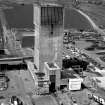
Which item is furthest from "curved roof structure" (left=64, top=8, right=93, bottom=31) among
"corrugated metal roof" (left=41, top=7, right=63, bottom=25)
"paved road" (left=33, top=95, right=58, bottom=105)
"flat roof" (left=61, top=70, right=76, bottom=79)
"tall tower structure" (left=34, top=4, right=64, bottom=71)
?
"paved road" (left=33, top=95, right=58, bottom=105)

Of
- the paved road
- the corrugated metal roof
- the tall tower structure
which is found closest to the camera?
the paved road

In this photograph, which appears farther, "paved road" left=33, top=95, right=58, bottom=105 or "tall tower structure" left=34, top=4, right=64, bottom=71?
"tall tower structure" left=34, top=4, right=64, bottom=71

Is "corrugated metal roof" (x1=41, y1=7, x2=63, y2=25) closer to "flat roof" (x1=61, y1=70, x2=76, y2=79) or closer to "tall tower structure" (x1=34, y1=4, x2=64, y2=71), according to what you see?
"tall tower structure" (x1=34, y1=4, x2=64, y2=71)

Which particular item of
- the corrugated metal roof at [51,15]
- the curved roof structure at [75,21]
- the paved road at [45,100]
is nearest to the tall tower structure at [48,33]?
the corrugated metal roof at [51,15]

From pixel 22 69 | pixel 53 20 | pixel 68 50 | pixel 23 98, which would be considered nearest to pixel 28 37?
pixel 68 50

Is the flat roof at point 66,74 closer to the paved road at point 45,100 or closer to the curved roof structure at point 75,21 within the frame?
the paved road at point 45,100

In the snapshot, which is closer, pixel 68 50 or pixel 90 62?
pixel 90 62

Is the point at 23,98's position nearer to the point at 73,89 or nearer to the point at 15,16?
the point at 73,89

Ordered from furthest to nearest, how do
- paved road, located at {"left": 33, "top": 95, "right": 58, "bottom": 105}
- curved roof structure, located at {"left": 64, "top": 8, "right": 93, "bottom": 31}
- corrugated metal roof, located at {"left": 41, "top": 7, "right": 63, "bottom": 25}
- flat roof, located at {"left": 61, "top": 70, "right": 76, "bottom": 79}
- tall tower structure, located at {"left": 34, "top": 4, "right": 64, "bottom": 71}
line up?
1. curved roof structure, located at {"left": 64, "top": 8, "right": 93, "bottom": 31}
2. flat roof, located at {"left": 61, "top": 70, "right": 76, "bottom": 79}
3. tall tower structure, located at {"left": 34, "top": 4, "right": 64, "bottom": 71}
4. corrugated metal roof, located at {"left": 41, "top": 7, "right": 63, "bottom": 25}
5. paved road, located at {"left": 33, "top": 95, "right": 58, "bottom": 105}
